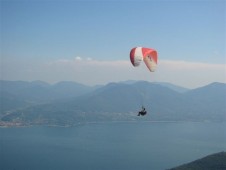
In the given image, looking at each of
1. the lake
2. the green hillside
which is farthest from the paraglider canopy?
the lake

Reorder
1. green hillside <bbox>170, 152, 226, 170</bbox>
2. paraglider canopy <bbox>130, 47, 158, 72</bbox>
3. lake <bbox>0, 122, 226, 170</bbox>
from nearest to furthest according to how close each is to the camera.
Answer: paraglider canopy <bbox>130, 47, 158, 72</bbox>
green hillside <bbox>170, 152, 226, 170</bbox>
lake <bbox>0, 122, 226, 170</bbox>

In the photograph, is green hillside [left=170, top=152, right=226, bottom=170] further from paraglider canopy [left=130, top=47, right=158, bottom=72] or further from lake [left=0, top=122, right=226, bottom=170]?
paraglider canopy [left=130, top=47, right=158, bottom=72]

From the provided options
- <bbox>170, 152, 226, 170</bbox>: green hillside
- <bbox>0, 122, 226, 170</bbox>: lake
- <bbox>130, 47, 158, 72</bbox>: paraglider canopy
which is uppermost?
<bbox>0, 122, 226, 170</bbox>: lake

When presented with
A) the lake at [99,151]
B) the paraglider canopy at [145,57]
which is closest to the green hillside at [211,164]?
the lake at [99,151]

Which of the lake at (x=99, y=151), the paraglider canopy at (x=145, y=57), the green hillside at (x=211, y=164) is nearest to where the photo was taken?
the paraglider canopy at (x=145, y=57)

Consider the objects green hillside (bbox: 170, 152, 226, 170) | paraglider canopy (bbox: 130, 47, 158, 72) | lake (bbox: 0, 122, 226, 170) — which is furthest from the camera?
lake (bbox: 0, 122, 226, 170)

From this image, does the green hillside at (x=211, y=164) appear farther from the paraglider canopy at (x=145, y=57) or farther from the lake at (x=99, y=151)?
the paraglider canopy at (x=145, y=57)

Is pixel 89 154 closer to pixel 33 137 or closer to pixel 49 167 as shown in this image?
pixel 49 167

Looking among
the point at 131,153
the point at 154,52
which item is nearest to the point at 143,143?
the point at 131,153
